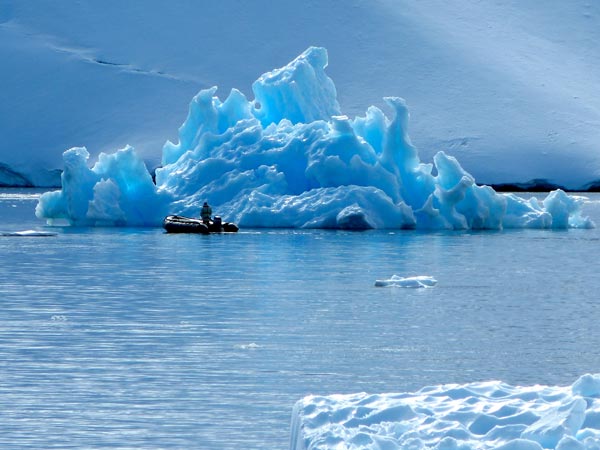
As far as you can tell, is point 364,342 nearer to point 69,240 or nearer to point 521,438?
point 521,438

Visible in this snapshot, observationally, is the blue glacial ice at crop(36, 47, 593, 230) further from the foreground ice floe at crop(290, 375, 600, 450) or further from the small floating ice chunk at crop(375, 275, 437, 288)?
the foreground ice floe at crop(290, 375, 600, 450)

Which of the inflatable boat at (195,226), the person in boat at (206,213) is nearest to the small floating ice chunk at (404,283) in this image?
the person in boat at (206,213)

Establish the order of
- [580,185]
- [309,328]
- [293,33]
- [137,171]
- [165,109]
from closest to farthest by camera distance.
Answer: [309,328], [137,171], [580,185], [165,109], [293,33]

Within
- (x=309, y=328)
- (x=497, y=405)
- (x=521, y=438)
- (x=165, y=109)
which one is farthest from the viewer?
(x=165, y=109)

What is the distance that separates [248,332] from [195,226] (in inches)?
568

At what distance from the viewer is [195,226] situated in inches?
1068

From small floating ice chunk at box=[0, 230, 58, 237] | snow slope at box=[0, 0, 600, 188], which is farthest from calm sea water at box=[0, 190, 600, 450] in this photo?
snow slope at box=[0, 0, 600, 188]

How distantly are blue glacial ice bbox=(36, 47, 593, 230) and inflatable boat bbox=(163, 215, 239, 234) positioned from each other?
0.50 metres

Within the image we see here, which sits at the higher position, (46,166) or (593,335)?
(46,166)

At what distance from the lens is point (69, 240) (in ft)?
84.2

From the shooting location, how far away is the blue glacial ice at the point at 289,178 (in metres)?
26.9

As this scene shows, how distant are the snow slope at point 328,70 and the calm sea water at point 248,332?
103 ft

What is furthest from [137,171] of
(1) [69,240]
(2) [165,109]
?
(2) [165,109]

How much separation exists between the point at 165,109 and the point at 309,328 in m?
46.0
